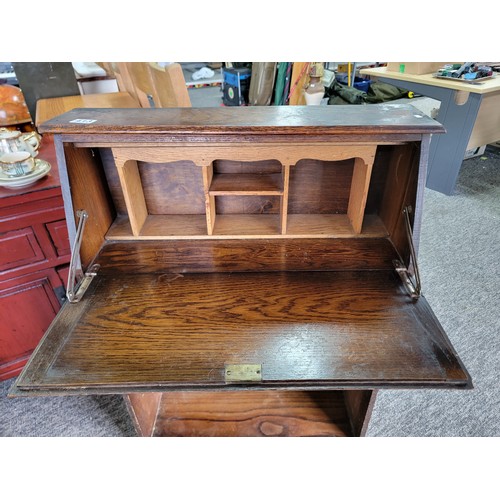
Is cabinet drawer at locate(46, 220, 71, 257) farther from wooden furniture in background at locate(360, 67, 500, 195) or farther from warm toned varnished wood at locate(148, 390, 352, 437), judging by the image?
wooden furniture in background at locate(360, 67, 500, 195)

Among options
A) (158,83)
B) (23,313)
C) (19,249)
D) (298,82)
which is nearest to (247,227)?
(19,249)

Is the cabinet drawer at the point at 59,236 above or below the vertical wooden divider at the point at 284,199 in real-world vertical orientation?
below

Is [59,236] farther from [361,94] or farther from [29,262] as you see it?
[361,94]

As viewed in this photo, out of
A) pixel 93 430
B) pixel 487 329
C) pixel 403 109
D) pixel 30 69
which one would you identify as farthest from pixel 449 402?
pixel 30 69

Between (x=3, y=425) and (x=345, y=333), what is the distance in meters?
1.38

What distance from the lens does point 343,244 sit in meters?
1.10

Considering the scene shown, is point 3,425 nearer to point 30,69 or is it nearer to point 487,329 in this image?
point 30,69

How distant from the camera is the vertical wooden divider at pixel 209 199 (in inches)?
40.0

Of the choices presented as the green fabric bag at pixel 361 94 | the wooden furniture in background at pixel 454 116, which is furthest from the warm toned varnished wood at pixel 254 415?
the green fabric bag at pixel 361 94

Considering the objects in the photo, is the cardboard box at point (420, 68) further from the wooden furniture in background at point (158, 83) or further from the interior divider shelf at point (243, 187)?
the interior divider shelf at point (243, 187)

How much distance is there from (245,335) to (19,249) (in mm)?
910

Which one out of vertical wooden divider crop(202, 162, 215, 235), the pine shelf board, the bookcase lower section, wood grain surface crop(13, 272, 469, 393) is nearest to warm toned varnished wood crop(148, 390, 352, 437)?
the bookcase lower section

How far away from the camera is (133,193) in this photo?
3.57 ft

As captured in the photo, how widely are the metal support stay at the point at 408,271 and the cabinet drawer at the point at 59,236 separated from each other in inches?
44.7
